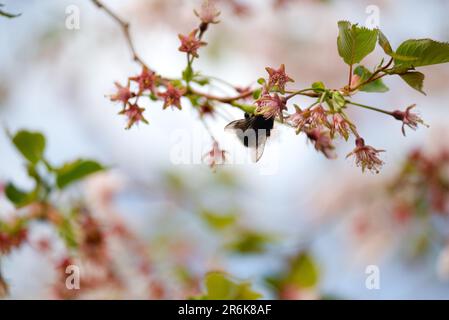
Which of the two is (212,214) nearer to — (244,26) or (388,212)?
(388,212)

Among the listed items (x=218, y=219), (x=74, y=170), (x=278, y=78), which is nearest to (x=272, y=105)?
(x=278, y=78)

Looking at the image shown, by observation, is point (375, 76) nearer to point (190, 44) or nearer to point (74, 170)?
point (190, 44)

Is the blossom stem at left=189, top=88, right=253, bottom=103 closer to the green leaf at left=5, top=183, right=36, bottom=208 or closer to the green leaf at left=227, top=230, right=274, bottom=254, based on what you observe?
the green leaf at left=5, top=183, right=36, bottom=208

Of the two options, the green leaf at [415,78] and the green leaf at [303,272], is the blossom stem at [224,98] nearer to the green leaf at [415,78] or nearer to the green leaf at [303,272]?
the green leaf at [415,78]

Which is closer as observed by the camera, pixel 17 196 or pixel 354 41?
pixel 354 41

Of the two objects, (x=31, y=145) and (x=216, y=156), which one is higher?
(x=31, y=145)
